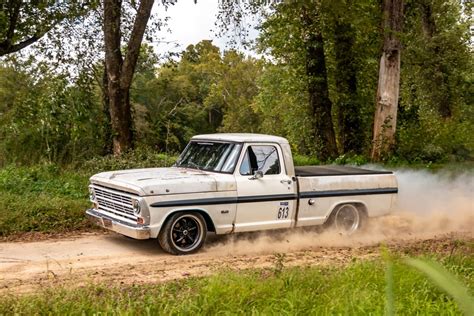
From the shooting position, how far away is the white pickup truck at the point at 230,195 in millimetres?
8219

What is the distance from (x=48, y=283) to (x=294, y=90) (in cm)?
1818

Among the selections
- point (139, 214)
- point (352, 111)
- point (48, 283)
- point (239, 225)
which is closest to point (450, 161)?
point (352, 111)

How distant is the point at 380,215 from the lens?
10.5 m

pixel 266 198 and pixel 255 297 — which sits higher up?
pixel 266 198

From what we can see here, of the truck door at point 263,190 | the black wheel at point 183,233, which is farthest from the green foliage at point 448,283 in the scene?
the truck door at point 263,190

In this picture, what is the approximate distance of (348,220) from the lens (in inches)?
408

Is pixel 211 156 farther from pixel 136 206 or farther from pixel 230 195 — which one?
pixel 136 206

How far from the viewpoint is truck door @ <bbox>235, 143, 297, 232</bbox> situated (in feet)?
29.3

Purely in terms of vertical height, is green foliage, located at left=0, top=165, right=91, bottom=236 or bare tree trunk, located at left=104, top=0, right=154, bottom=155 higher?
bare tree trunk, located at left=104, top=0, right=154, bottom=155

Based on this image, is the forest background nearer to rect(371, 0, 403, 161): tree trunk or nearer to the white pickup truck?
rect(371, 0, 403, 161): tree trunk

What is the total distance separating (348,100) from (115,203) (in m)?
14.4

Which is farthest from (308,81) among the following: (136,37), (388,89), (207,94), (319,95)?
(207,94)

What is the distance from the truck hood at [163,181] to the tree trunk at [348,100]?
13.0m

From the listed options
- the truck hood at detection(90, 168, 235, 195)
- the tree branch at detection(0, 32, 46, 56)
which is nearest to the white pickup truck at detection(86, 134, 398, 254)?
the truck hood at detection(90, 168, 235, 195)
